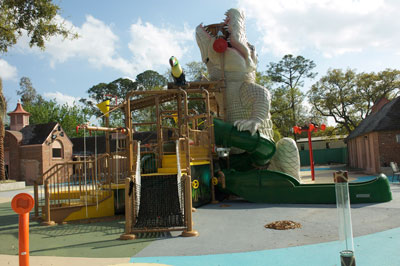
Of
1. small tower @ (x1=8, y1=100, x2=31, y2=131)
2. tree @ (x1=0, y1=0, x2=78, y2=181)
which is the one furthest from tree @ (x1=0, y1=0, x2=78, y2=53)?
small tower @ (x1=8, y1=100, x2=31, y2=131)

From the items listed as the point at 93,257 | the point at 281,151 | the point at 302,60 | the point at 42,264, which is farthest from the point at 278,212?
the point at 302,60

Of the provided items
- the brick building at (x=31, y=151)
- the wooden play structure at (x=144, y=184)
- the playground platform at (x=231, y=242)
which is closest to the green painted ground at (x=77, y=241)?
the playground platform at (x=231, y=242)

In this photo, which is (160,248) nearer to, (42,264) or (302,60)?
(42,264)

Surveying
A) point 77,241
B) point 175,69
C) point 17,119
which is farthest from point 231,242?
point 17,119

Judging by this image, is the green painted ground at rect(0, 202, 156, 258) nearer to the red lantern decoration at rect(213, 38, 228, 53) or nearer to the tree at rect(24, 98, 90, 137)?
the red lantern decoration at rect(213, 38, 228, 53)

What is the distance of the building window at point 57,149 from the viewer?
29797 mm

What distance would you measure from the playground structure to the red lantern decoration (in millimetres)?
37

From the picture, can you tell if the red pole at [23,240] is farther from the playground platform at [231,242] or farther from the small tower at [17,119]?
the small tower at [17,119]

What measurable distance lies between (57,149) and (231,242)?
28.5 m

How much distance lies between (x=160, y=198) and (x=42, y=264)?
2.83 meters

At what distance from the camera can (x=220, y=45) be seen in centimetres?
1098

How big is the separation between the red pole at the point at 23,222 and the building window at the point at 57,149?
→ 28.4 m

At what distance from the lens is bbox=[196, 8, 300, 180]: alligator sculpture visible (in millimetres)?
10328

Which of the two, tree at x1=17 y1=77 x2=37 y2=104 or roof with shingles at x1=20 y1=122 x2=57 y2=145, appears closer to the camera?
roof with shingles at x1=20 y1=122 x2=57 y2=145
